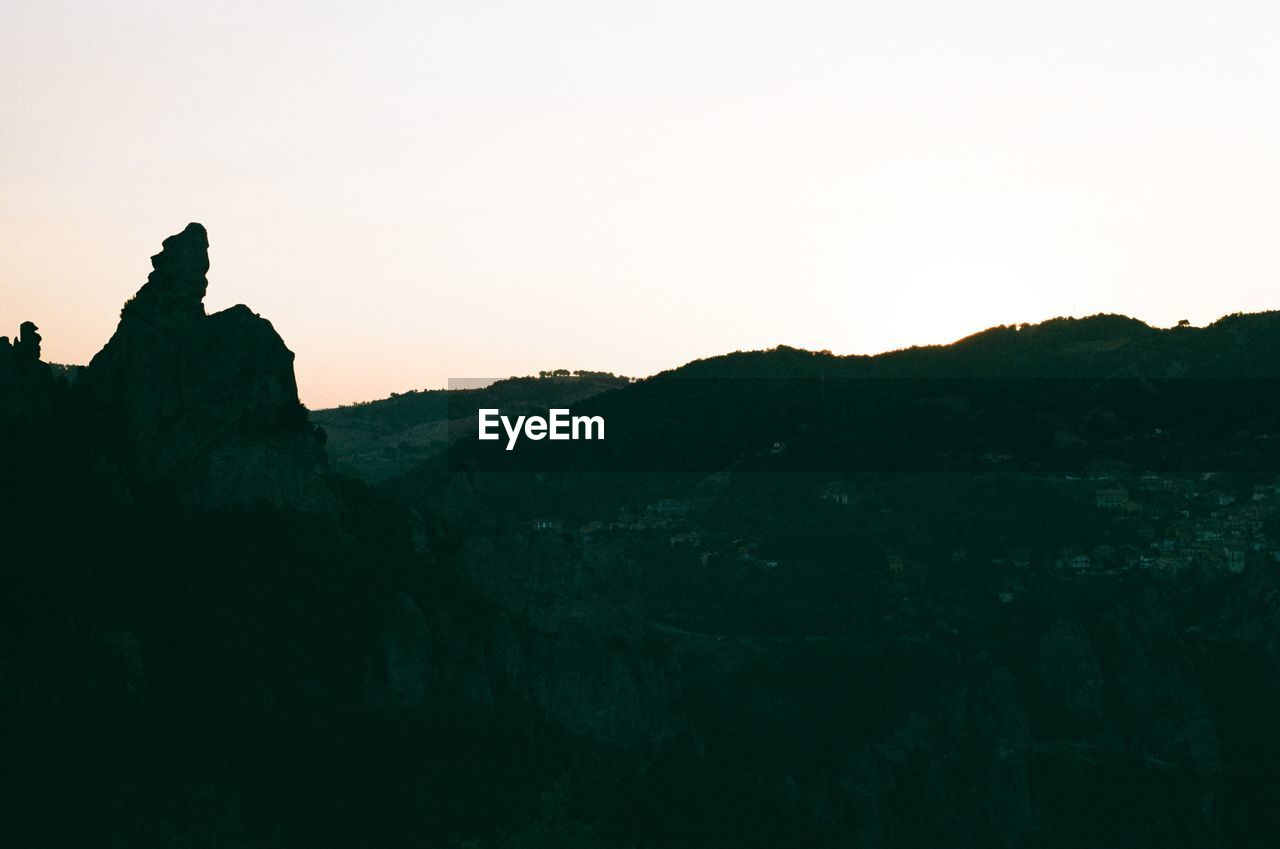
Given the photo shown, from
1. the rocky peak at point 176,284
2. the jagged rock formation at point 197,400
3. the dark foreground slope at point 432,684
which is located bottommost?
the dark foreground slope at point 432,684

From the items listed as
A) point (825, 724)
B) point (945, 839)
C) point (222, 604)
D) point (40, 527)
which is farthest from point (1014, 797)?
point (40, 527)

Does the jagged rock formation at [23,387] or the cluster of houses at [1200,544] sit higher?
the jagged rock formation at [23,387]

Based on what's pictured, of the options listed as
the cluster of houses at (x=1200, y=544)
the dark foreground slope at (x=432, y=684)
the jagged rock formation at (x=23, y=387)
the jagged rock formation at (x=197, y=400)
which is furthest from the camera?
the cluster of houses at (x=1200, y=544)

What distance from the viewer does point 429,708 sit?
129875mm

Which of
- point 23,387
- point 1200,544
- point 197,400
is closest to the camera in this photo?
point 23,387

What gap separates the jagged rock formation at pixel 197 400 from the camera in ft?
432

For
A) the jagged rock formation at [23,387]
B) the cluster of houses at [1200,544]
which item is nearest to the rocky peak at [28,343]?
the jagged rock formation at [23,387]

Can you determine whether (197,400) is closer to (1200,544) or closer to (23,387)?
(23,387)

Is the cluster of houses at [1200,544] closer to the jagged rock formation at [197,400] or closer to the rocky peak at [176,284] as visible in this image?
the jagged rock formation at [197,400]

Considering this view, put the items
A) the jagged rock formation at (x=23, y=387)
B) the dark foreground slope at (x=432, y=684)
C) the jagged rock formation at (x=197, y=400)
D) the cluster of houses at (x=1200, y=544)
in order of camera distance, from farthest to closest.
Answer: the cluster of houses at (x=1200, y=544) → the jagged rock formation at (x=197, y=400) → the jagged rock formation at (x=23, y=387) → the dark foreground slope at (x=432, y=684)

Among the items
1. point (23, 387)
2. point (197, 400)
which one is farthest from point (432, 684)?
point (23, 387)

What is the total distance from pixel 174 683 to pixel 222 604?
7.68 m

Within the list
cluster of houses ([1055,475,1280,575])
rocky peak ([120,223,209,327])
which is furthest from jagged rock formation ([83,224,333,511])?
cluster of houses ([1055,475,1280,575])

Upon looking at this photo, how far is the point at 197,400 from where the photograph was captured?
436 feet
